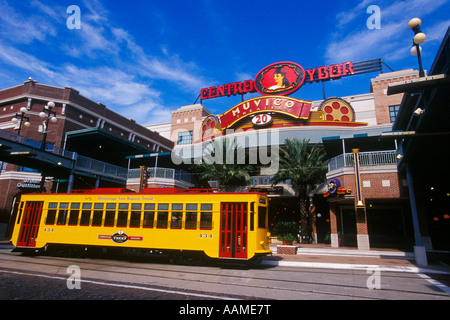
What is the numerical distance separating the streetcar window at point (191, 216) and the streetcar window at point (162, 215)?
3.41 ft

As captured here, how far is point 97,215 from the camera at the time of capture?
14289 millimetres

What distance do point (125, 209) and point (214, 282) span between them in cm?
670

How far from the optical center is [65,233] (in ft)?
48.0

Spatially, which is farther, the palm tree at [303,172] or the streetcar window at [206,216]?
the palm tree at [303,172]

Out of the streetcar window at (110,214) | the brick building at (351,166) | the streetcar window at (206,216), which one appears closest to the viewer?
the streetcar window at (206,216)

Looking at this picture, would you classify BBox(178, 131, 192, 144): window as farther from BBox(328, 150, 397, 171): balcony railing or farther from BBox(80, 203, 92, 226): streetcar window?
BBox(80, 203, 92, 226): streetcar window

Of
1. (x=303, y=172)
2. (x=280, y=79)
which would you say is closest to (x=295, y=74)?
(x=280, y=79)

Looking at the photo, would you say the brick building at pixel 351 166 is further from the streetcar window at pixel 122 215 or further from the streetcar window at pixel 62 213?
the streetcar window at pixel 62 213

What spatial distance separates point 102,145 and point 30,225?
1703 centimetres

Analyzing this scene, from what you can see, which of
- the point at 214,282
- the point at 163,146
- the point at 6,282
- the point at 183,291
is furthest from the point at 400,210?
the point at 163,146

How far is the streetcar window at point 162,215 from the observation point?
43.1 feet

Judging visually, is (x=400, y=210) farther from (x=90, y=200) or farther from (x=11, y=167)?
A: (x=11, y=167)

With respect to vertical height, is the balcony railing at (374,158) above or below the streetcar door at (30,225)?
above

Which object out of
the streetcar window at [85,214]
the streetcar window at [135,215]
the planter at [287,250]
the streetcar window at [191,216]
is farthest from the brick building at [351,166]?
the streetcar window at [85,214]
